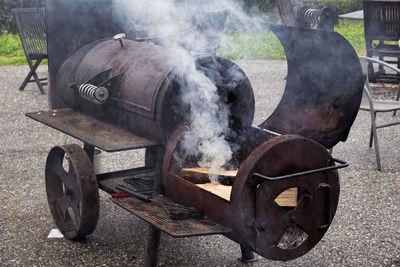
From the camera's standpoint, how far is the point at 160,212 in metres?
2.97

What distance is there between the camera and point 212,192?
9.37ft

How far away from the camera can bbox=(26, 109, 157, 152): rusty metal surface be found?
3.28m

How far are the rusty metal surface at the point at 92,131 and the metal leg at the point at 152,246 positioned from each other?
0.50m

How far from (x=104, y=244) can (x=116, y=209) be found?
23.7 inches

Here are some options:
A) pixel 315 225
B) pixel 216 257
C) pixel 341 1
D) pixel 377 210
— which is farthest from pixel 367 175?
pixel 341 1

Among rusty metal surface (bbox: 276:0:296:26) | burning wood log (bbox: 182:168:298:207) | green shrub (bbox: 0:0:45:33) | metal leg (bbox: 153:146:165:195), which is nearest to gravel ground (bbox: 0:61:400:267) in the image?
metal leg (bbox: 153:146:165:195)

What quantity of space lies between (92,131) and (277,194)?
4.68 feet

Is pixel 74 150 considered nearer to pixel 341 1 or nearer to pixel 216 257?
pixel 216 257

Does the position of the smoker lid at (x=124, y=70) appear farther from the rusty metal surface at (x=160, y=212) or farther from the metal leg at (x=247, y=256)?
the metal leg at (x=247, y=256)

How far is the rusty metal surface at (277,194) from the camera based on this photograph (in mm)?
2609

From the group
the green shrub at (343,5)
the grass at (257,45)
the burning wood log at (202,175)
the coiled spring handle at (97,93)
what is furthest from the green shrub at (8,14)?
the burning wood log at (202,175)

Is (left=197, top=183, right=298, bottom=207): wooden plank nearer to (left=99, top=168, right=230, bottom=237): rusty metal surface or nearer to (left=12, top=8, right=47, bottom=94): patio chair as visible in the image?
(left=99, top=168, right=230, bottom=237): rusty metal surface

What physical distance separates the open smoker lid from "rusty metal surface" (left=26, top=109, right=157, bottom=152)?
0.92 m

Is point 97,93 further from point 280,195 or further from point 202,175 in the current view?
point 280,195
